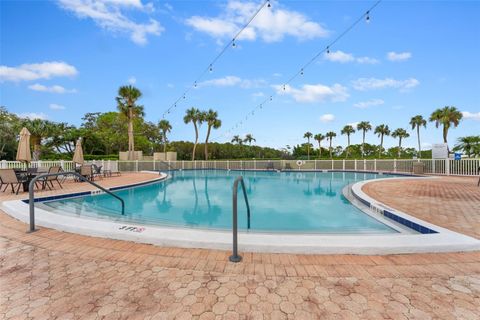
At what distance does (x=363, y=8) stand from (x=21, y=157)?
11170 millimetres

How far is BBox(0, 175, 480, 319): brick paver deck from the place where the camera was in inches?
63.5

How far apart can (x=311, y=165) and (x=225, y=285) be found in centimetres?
1893

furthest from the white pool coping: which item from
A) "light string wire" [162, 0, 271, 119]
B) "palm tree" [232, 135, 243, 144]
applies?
"palm tree" [232, 135, 243, 144]


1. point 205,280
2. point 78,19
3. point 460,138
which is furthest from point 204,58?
point 460,138

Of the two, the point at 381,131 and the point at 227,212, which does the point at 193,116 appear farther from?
the point at 381,131

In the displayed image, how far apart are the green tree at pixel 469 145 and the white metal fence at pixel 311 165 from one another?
944cm

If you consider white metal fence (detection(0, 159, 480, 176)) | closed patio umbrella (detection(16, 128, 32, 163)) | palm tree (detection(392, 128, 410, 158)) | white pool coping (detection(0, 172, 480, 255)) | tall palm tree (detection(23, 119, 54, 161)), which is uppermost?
palm tree (detection(392, 128, 410, 158))

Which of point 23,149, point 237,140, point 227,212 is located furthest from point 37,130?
point 237,140

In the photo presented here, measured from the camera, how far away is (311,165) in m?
19.8

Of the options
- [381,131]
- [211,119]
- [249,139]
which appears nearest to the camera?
[211,119]

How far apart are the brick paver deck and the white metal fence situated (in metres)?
10.7

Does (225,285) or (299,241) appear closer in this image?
(225,285)

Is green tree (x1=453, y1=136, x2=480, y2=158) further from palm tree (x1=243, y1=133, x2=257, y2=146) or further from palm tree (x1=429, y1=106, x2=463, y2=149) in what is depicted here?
palm tree (x1=243, y1=133, x2=257, y2=146)

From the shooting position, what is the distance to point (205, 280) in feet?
6.61
